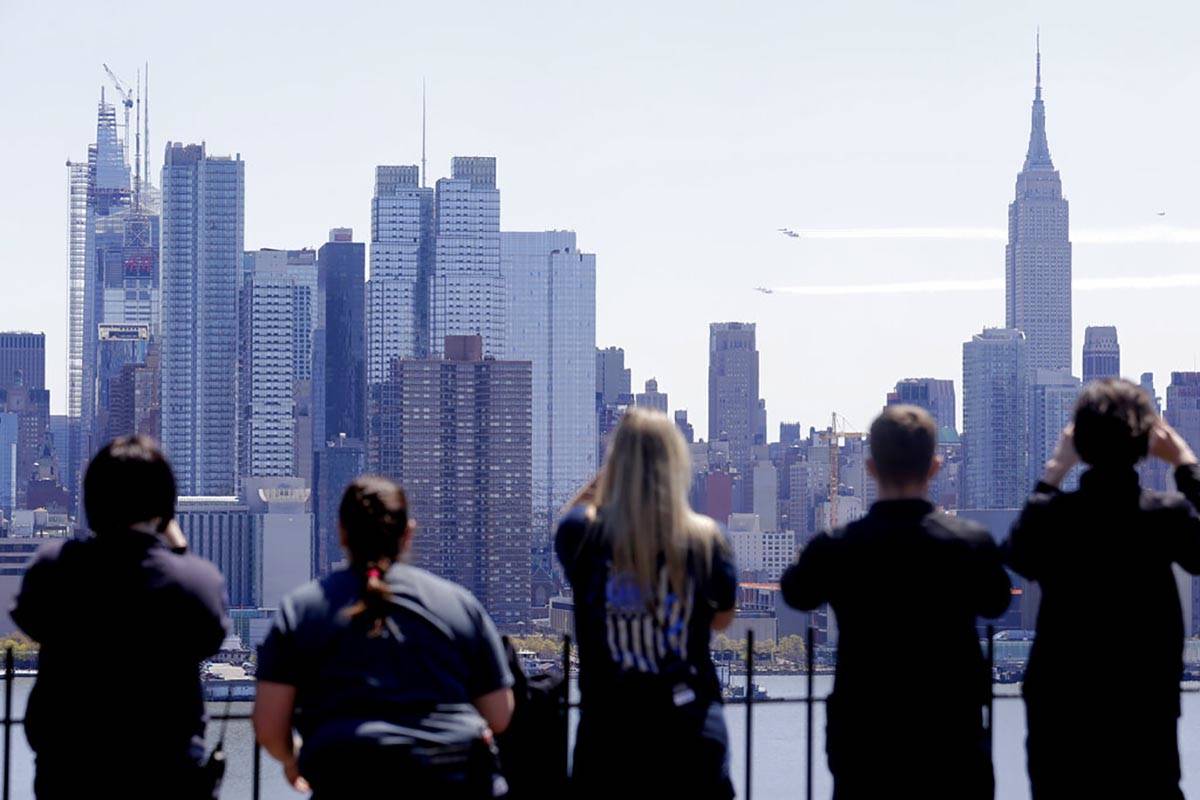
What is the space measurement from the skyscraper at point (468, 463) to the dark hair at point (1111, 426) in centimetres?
13457

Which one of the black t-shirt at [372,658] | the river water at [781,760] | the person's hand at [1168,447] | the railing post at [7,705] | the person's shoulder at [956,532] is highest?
the person's hand at [1168,447]

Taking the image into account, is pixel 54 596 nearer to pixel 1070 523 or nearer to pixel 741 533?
pixel 1070 523

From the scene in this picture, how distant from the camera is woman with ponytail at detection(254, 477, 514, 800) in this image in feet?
14.2

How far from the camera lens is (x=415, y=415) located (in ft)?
523

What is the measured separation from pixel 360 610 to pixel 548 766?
3.63ft

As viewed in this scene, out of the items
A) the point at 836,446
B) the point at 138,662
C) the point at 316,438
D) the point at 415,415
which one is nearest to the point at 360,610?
the point at 138,662

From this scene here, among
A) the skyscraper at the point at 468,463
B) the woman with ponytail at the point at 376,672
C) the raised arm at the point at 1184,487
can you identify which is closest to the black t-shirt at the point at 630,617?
the woman with ponytail at the point at 376,672

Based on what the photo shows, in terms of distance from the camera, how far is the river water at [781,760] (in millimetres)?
32312

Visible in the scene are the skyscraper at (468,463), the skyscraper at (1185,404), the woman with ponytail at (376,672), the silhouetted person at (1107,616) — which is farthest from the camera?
the skyscraper at (1185,404)

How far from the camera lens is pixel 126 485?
4.52 meters

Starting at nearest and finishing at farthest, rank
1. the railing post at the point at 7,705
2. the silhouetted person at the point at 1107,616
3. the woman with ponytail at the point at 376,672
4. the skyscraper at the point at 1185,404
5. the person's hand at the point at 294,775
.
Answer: the woman with ponytail at the point at 376,672 < the person's hand at the point at 294,775 < the silhouetted person at the point at 1107,616 < the railing post at the point at 7,705 < the skyscraper at the point at 1185,404

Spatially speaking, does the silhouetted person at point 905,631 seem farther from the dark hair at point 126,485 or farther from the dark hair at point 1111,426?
the dark hair at point 126,485

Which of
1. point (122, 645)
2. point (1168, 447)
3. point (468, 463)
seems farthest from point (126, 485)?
point (468, 463)

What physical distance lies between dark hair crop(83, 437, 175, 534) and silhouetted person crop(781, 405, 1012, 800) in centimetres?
153
